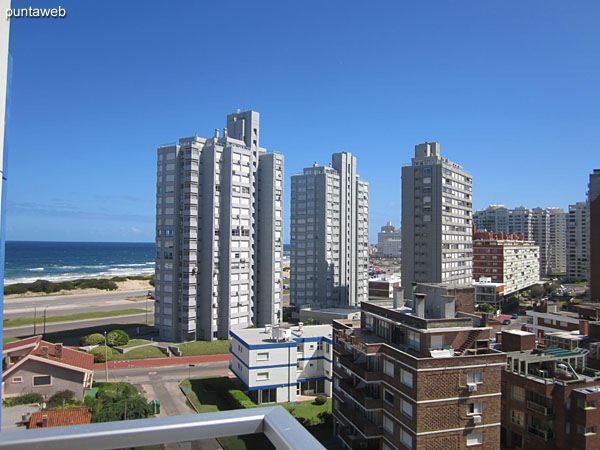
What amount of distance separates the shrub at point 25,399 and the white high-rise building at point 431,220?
46239 millimetres

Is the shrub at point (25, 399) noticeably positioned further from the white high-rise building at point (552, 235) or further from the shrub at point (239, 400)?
the white high-rise building at point (552, 235)

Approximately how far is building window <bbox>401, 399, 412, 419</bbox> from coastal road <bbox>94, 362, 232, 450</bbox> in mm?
16566

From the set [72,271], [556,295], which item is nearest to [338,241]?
[556,295]

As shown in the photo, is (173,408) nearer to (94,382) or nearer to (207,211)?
(94,382)

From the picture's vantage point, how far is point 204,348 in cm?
4922

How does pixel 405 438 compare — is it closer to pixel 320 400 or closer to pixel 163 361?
pixel 320 400

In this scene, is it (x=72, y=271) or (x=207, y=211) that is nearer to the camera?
(x=207, y=211)

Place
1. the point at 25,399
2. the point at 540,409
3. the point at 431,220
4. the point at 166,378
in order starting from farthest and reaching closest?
the point at 431,220 → the point at 166,378 → the point at 25,399 → the point at 540,409

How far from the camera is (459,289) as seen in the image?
31.3m

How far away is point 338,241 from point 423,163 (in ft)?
69.3

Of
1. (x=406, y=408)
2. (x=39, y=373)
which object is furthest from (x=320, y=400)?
(x=39, y=373)

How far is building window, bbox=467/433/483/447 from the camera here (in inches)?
824

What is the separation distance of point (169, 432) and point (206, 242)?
52194 mm

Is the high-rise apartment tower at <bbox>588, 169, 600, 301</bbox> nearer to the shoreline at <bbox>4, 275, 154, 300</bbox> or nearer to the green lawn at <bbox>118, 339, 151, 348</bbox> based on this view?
the green lawn at <bbox>118, 339, 151, 348</bbox>
